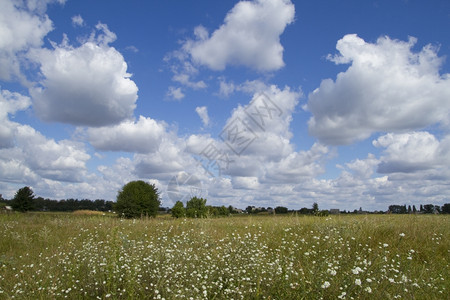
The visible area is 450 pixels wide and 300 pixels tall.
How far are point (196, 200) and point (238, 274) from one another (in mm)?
42928

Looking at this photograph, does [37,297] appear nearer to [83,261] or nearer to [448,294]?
[83,261]

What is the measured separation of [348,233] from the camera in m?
7.66

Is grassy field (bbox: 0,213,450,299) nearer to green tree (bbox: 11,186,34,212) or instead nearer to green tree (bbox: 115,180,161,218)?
green tree (bbox: 115,180,161,218)

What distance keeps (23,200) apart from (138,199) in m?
33.7

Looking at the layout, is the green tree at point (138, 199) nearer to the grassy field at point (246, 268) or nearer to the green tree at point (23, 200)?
the grassy field at point (246, 268)

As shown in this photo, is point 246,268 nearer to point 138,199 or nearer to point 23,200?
point 138,199

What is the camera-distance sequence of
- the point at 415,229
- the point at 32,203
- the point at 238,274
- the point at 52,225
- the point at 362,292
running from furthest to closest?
the point at 32,203
the point at 52,225
the point at 415,229
the point at 238,274
the point at 362,292

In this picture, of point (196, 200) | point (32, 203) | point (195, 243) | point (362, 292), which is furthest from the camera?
point (32, 203)

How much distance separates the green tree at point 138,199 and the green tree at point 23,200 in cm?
3077

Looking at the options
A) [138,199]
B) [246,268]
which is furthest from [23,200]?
[246,268]

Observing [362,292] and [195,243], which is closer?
[362,292]

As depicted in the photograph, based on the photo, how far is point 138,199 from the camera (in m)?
35.3

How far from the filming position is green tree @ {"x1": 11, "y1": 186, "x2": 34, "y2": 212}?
53.2 m

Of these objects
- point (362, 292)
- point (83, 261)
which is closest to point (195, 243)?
point (83, 261)
